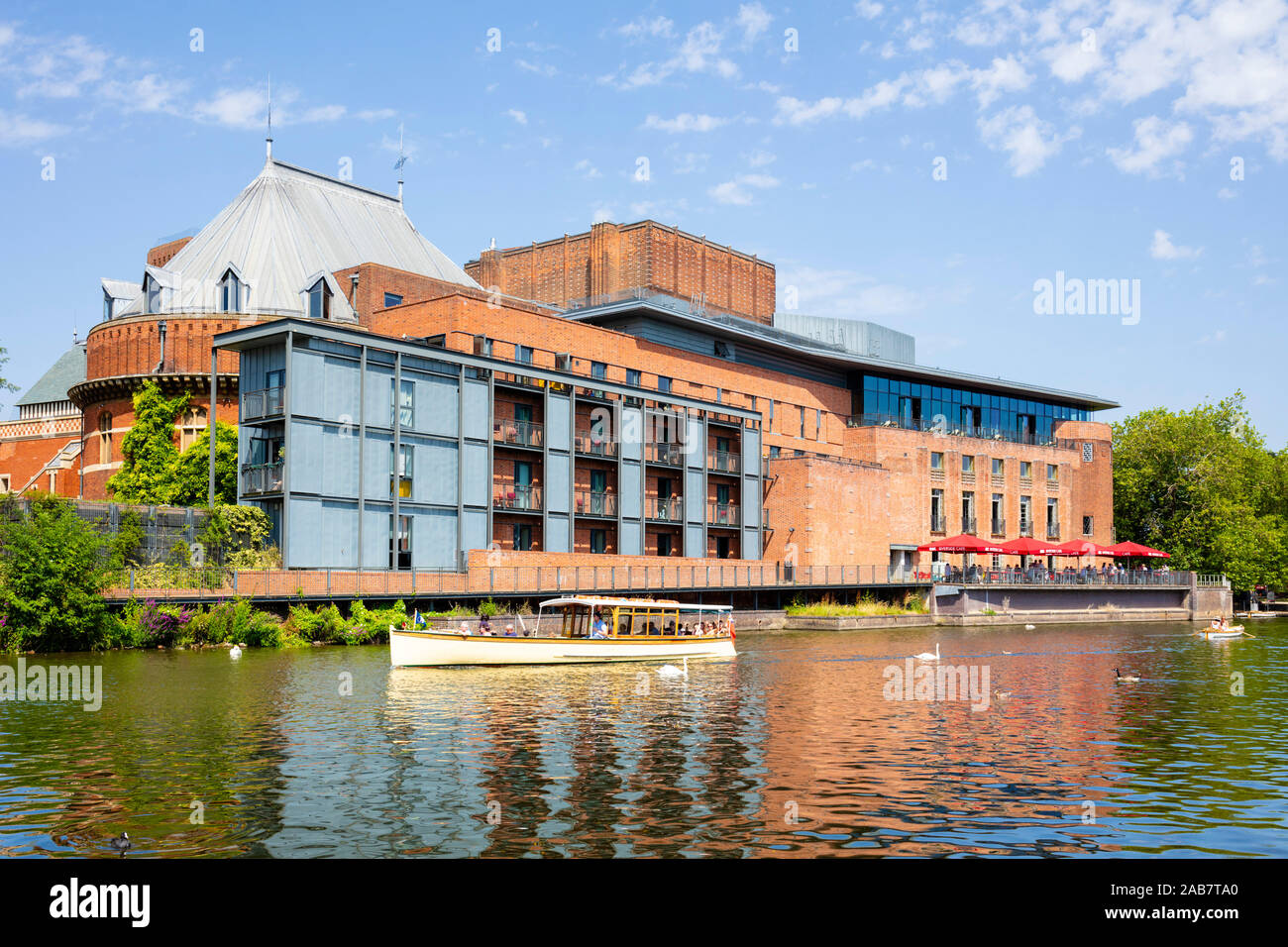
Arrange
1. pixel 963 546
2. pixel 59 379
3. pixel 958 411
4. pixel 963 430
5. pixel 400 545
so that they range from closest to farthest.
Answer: pixel 400 545 < pixel 963 546 < pixel 963 430 < pixel 958 411 < pixel 59 379

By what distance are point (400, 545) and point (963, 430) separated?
5829 cm

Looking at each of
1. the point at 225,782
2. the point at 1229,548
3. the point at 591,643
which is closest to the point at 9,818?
the point at 225,782

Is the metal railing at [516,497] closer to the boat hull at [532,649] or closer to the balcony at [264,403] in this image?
the balcony at [264,403]

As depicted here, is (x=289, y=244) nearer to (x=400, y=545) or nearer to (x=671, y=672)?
(x=400, y=545)

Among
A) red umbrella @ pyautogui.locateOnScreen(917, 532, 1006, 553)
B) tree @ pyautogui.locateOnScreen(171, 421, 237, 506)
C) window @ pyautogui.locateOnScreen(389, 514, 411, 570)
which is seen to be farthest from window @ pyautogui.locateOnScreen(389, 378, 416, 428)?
red umbrella @ pyautogui.locateOnScreen(917, 532, 1006, 553)

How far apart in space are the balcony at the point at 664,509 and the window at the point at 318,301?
2372 cm

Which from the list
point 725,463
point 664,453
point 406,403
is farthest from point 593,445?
point 406,403

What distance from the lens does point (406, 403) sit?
53.5 metres

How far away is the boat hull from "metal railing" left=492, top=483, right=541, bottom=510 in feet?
59.3

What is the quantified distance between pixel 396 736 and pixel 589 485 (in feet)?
139

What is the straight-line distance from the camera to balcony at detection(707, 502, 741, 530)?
71000 mm

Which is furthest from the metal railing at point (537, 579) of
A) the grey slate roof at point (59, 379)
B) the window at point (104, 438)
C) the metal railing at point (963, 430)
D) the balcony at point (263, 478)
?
the grey slate roof at point (59, 379)

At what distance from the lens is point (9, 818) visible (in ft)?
47.7
